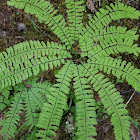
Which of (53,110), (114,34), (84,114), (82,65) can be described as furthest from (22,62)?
(114,34)

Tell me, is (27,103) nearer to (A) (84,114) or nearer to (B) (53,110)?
(B) (53,110)

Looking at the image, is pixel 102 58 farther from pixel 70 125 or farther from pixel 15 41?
pixel 15 41

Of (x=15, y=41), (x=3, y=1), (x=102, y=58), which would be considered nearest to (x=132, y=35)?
(x=102, y=58)

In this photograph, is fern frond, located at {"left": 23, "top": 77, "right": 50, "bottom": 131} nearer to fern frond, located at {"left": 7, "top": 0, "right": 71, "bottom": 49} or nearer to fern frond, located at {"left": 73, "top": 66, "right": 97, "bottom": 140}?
fern frond, located at {"left": 73, "top": 66, "right": 97, "bottom": 140}

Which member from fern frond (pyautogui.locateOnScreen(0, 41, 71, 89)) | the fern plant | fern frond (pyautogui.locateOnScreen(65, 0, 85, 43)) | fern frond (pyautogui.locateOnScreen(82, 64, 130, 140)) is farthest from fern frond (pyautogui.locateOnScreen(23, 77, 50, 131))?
fern frond (pyautogui.locateOnScreen(65, 0, 85, 43))

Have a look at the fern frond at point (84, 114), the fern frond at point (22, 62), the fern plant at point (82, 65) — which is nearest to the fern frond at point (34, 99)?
the fern plant at point (82, 65)

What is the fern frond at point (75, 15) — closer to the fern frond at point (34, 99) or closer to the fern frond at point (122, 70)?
the fern frond at point (122, 70)

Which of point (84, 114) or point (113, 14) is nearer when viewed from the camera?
point (84, 114)
